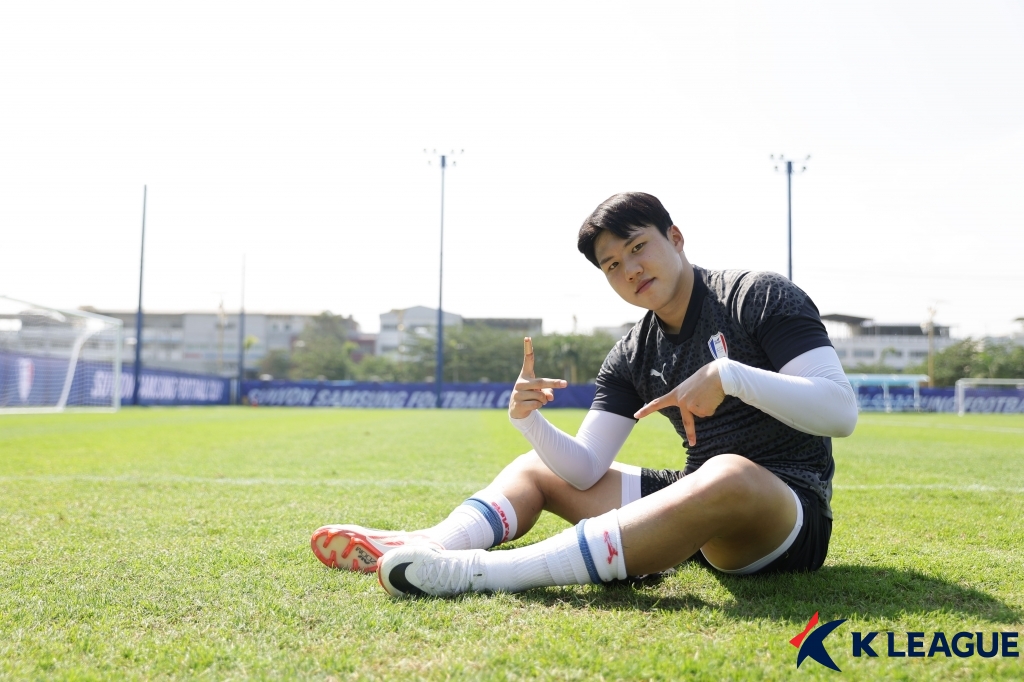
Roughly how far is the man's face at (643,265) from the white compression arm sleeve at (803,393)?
427 millimetres

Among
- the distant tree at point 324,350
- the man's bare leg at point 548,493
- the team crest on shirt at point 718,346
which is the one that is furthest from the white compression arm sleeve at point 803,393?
the distant tree at point 324,350

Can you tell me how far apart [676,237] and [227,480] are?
373 centimetres

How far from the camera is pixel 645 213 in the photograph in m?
2.14

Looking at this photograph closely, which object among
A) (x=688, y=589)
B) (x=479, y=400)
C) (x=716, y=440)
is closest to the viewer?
(x=688, y=589)

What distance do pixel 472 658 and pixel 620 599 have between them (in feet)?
1.93

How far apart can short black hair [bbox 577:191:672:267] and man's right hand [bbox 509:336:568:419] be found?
405 mm

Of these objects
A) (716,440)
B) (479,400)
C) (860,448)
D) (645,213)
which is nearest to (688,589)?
(716,440)

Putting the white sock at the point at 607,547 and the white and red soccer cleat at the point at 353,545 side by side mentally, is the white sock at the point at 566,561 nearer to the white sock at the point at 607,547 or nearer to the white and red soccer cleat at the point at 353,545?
the white sock at the point at 607,547

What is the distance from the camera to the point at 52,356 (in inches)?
700

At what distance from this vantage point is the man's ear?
2.25 m

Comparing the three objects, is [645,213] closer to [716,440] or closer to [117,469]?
[716,440]

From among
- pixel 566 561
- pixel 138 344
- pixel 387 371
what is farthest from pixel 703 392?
pixel 387 371

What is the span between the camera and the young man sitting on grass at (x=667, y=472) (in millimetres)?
1819

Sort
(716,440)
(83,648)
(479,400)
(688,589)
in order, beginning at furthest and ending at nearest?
(479,400), (716,440), (688,589), (83,648)
